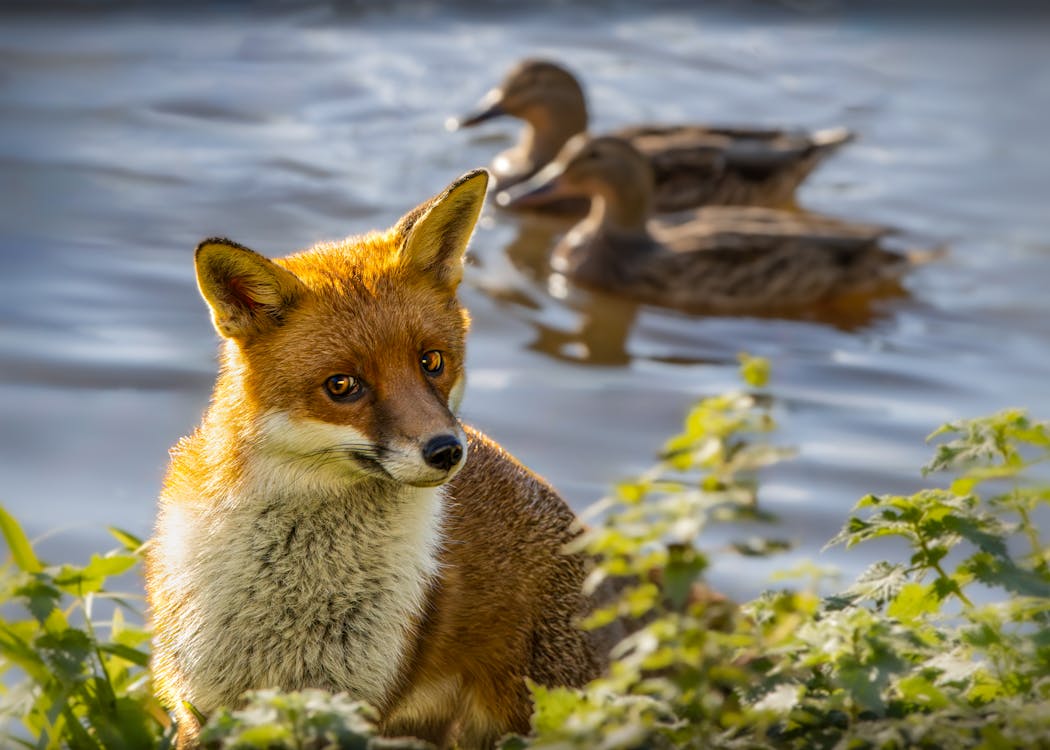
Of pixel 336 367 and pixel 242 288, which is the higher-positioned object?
pixel 242 288

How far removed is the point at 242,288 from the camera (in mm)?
4094

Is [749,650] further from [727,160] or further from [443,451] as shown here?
[727,160]

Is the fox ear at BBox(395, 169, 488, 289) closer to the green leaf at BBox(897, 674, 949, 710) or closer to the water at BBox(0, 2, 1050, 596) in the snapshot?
the green leaf at BBox(897, 674, 949, 710)

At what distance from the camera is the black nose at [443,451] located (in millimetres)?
3820

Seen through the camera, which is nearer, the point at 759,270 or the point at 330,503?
the point at 330,503

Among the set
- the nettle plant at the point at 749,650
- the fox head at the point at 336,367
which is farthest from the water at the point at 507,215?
the fox head at the point at 336,367

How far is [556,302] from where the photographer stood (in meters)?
10.6

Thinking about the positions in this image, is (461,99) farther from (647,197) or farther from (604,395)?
(604,395)

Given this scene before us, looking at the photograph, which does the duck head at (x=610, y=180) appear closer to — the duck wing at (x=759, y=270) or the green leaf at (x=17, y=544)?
the duck wing at (x=759, y=270)

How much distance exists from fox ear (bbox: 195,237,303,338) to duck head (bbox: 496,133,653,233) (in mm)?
7212

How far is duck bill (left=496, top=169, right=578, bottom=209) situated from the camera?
11781mm

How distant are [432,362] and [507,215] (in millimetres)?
8266

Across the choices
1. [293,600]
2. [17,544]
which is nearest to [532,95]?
[17,544]

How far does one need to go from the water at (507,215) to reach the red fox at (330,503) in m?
1.61
